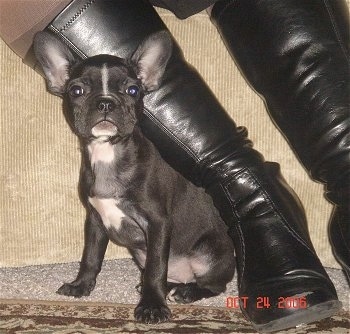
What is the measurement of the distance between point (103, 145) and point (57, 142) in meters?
0.30

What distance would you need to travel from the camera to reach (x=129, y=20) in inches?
58.7

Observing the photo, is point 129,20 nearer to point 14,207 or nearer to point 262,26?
point 262,26

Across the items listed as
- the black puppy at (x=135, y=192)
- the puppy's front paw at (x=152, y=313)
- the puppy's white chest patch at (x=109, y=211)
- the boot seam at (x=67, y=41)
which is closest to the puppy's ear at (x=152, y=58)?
the black puppy at (x=135, y=192)

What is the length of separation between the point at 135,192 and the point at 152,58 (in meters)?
0.34

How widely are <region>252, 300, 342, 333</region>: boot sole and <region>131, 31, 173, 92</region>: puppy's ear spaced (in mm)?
615

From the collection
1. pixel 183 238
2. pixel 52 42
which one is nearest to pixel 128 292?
pixel 183 238

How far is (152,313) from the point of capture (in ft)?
4.93

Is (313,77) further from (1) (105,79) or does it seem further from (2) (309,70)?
(1) (105,79)

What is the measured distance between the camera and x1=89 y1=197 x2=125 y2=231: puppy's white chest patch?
1.65 meters

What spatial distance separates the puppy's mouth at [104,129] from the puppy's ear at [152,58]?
13cm

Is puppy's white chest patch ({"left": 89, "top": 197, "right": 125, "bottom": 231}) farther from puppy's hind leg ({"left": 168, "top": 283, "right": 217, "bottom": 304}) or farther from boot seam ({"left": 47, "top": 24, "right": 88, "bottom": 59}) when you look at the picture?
boot seam ({"left": 47, "top": 24, "right": 88, "bottom": 59})

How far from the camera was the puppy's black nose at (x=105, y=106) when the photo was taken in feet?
5.02
